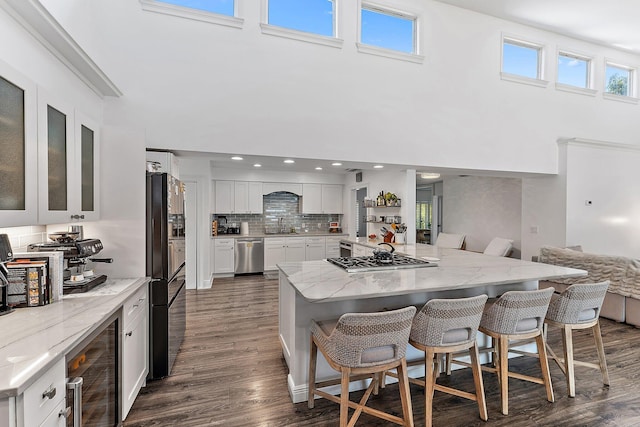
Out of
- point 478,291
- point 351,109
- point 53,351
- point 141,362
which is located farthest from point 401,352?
point 351,109

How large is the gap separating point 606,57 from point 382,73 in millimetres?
4716

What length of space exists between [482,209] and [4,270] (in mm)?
8288

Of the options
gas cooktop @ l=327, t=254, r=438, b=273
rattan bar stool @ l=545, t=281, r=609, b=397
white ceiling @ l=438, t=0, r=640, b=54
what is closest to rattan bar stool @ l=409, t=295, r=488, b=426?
gas cooktop @ l=327, t=254, r=438, b=273

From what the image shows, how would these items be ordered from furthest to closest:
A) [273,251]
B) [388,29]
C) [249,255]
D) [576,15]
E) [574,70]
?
[273,251]
[249,255]
[574,70]
[576,15]
[388,29]

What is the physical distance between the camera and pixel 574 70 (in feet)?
17.7

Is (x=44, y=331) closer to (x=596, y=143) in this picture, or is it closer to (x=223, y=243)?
(x=223, y=243)

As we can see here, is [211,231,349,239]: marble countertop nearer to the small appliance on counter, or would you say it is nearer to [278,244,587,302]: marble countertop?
the small appliance on counter

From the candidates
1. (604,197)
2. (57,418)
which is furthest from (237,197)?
(604,197)

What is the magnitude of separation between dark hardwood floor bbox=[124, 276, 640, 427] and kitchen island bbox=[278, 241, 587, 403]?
23 cm

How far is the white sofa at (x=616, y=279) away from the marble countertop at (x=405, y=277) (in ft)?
6.27

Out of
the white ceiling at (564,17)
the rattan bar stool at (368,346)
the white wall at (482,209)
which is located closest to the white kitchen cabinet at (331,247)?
the white ceiling at (564,17)

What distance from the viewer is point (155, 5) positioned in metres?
3.17

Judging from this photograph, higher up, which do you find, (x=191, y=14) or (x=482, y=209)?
(x=191, y=14)

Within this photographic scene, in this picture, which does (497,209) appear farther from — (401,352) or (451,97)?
(401,352)
